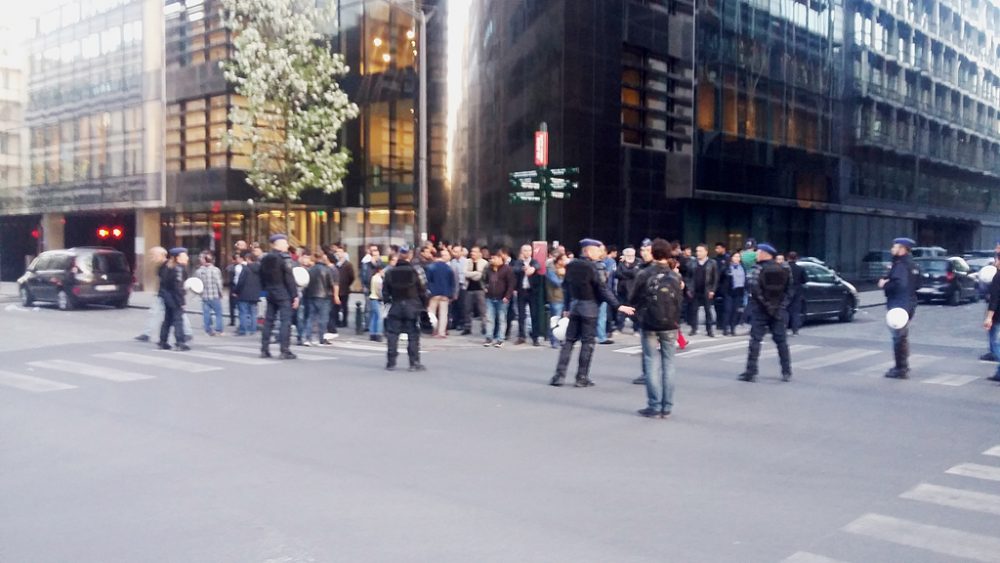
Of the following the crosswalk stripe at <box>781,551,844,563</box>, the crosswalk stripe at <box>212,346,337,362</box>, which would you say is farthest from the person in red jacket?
the crosswalk stripe at <box>781,551,844,563</box>

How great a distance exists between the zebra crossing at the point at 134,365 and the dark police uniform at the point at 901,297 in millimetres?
8168

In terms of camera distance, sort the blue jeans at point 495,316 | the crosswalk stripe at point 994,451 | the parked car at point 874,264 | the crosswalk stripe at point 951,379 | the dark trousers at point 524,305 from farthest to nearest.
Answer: the parked car at point 874,264
the dark trousers at point 524,305
the blue jeans at point 495,316
the crosswalk stripe at point 951,379
the crosswalk stripe at point 994,451

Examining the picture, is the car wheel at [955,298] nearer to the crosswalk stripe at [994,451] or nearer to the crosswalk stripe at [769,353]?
the crosswalk stripe at [769,353]

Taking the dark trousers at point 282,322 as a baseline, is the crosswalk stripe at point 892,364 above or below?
below

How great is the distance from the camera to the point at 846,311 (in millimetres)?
22359

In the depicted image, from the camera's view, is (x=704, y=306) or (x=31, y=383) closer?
(x=31, y=383)

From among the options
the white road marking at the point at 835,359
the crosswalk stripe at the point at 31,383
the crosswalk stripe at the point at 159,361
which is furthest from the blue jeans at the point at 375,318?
the white road marking at the point at 835,359

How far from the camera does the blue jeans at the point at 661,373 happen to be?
9.55 m

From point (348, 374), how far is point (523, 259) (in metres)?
5.29

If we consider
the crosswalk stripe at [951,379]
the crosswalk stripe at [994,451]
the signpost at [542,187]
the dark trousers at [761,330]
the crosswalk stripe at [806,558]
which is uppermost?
the signpost at [542,187]

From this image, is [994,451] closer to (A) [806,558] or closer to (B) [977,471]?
(B) [977,471]

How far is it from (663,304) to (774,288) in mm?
3298

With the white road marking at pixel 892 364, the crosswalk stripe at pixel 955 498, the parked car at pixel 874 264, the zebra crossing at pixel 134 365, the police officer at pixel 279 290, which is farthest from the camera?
the parked car at pixel 874 264

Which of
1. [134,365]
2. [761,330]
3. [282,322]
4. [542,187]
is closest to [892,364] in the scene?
[761,330]
